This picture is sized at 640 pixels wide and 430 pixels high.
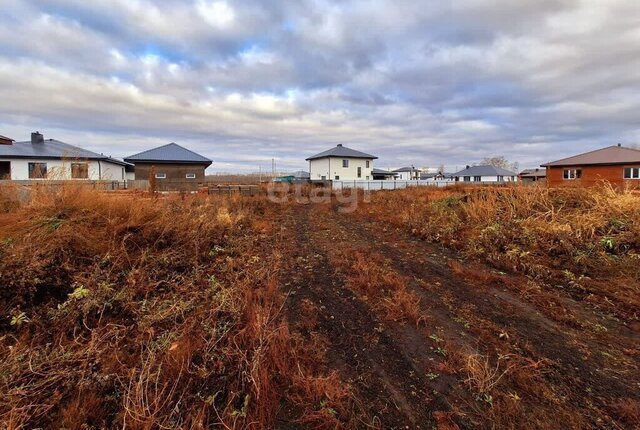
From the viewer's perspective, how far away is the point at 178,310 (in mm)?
3436

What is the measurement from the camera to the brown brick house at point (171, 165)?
23.2m

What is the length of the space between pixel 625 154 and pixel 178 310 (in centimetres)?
3182

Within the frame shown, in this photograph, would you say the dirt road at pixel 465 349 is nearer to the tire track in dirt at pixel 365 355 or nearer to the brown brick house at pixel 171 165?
the tire track in dirt at pixel 365 355

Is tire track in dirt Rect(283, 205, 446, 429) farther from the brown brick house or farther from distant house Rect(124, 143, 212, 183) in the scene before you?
distant house Rect(124, 143, 212, 183)

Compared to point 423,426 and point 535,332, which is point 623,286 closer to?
point 535,332

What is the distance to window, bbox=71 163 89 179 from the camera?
560cm

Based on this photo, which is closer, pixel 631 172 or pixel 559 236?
pixel 559 236

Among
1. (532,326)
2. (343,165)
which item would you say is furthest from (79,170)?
(343,165)

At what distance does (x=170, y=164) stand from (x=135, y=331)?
76.5 ft

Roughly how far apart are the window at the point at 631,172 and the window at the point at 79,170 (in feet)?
103

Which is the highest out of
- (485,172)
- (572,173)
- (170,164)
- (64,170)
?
(485,172)

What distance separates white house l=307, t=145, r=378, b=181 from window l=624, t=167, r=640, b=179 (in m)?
22.2

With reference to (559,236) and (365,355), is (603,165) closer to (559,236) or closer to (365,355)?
(559,236)

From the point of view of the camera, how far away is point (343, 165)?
37.4 m
